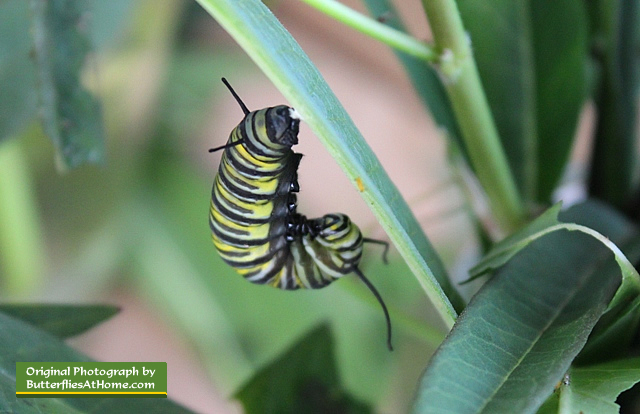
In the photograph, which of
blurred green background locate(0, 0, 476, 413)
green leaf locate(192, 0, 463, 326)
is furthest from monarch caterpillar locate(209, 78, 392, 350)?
blurred green background locate(0, 0, 476, 413)

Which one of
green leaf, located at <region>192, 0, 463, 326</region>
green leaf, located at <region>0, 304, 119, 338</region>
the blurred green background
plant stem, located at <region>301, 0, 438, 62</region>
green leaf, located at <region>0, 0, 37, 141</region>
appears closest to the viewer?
green leaf, located at <region>192, 0, 463, 326</region>

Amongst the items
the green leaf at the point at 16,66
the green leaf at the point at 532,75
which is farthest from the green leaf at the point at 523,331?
the green leaf at the point at 16,66

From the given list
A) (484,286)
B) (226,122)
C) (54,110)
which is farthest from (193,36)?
(484,286)

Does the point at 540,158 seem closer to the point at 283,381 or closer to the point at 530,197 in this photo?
the point at 530,197

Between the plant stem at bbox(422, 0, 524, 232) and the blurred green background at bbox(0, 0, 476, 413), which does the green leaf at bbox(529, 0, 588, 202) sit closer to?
the plant stem at bbox(422, 0, 524, 232)

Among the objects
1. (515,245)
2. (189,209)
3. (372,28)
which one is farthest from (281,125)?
(189,209)

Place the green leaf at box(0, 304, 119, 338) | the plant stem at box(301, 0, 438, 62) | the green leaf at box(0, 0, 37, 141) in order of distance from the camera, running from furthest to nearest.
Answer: the green leaf at box(0, 0, 37, 141), the green leaf at box(0, 304, 119, 338), the plant stem at box(301, 0, 438, 62)
